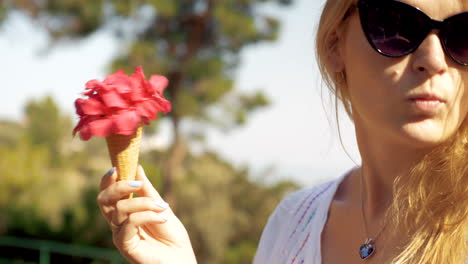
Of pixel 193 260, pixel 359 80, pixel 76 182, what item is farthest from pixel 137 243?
pixel 76 182

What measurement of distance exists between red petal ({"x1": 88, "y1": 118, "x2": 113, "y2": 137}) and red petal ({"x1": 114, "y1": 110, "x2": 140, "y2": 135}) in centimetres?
1

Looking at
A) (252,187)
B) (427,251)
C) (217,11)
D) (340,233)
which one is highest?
(427,251)

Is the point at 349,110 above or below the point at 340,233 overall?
above

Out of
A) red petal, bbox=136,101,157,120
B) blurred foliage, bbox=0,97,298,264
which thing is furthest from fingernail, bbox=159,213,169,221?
blurred foliage, bbox=0,97,298,264

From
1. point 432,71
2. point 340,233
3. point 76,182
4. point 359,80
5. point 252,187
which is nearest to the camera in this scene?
point 432,71

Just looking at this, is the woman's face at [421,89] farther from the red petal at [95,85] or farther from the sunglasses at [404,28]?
the red petal at [95,85]

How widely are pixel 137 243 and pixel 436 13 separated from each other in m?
0.77

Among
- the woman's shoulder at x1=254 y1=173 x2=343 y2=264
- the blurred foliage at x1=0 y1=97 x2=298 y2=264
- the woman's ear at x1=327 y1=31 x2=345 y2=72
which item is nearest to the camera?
the woman's ear at x1=327 y1=31 x2=345 y2=72

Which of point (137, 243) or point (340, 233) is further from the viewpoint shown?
point (340, 233)

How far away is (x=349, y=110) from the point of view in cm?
150

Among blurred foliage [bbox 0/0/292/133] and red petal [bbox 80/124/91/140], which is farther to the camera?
blurred foliage [bbox 0/0/292/133]

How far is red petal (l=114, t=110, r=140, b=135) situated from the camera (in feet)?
4.08

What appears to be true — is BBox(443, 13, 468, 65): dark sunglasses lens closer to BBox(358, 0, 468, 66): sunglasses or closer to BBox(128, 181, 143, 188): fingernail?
BBox(358, 0, 468, 66): sunglasses

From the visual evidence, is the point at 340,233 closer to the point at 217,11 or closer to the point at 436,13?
the point at 436,13
